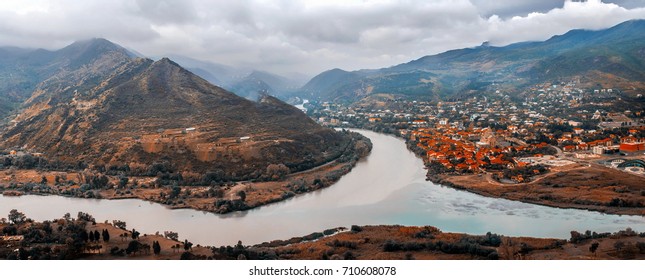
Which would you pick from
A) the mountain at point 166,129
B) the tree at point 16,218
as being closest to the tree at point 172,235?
the tree at point 16,218

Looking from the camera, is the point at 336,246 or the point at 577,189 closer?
the point at 336,246

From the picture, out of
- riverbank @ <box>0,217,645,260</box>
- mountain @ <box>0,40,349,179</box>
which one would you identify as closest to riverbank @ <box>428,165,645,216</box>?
riverbank @ <box>0,217,645,260</box>

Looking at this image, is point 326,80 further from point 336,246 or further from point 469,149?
point 336,246

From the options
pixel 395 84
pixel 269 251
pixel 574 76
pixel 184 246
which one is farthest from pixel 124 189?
pixel 395 84

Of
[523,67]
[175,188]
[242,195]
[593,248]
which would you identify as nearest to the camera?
[593,248]

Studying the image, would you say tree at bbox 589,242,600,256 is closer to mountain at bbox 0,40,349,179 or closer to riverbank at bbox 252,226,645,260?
riverbank at bbox 252,226,645,260

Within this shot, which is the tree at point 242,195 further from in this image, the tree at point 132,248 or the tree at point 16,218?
the tree at point 16,218

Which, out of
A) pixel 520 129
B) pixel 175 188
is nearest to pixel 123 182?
pixel 175 188
